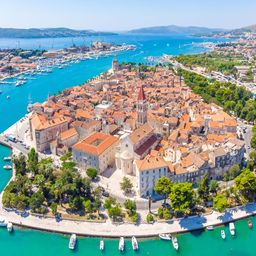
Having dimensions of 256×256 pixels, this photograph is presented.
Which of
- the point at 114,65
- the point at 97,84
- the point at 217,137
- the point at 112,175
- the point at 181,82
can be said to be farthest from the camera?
the point at 114,65

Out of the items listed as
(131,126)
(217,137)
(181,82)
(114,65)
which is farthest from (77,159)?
(114,65)

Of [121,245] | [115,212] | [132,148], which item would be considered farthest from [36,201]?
[132,148]

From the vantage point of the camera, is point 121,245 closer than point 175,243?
Yes

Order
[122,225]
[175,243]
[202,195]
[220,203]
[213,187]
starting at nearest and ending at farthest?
[175,243] < [122,225] < [220,203] < [202,195] < [213,187]

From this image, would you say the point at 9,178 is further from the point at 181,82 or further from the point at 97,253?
the point at 181,82

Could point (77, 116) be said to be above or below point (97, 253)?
above

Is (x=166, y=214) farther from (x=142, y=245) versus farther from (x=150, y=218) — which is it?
(x=142, y=245)

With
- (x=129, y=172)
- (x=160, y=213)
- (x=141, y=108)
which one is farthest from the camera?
(x=141, y=108)

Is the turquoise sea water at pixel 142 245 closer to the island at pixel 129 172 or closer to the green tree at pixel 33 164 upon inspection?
the island at pixel 129 172
